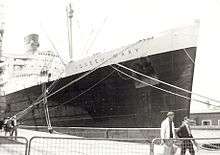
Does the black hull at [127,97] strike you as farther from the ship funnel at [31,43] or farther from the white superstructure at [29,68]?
the ship funnel at [31,43]

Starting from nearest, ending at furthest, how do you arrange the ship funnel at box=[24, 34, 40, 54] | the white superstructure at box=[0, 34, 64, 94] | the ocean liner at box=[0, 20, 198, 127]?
the ocean liner at box=[0, 20, 198, 127] < the white superstructure at box=[0, 34, 64, 94] < the ship funnel at box=[24, 34, 40, 54]

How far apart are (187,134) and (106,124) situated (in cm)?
675

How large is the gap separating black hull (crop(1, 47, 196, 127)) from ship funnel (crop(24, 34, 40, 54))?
10261 millimetres

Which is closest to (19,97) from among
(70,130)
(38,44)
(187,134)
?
(70,130)

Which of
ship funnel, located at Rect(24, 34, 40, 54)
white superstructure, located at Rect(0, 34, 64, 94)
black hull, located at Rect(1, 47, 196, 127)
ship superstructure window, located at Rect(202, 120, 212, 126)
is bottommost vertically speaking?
ship superstructure window, located at Rect(202, 120, 212, 126)

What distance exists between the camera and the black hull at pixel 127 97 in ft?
42.4

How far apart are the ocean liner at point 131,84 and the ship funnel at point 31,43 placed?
9881 millimetres

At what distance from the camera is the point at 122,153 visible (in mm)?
9094

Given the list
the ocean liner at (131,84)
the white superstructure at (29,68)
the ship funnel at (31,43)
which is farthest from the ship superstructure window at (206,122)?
the ocean liner at (131,84)

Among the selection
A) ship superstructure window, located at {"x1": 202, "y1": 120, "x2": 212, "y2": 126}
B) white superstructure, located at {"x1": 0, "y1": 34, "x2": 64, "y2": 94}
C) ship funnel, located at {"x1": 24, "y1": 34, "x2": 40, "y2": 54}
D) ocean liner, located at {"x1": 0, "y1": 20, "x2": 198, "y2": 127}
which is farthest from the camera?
ship superstructure window, located at {"x1": 202, "y1": 120, "x2": 212, "y2": 126}

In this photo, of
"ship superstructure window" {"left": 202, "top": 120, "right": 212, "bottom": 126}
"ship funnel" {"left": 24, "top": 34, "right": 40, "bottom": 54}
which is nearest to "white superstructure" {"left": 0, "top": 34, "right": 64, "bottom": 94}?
"ship funnel" {"left": 24, "top": 34, "right": 40, "bottom": 54}

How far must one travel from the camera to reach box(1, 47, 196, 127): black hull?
12922 mm

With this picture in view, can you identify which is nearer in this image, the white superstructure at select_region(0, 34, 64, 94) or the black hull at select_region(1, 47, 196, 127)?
the black hull at select_region(1, 47, 196, 127)

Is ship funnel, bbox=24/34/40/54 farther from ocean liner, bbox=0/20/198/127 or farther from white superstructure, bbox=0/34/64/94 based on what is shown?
ocean liner, bbox=0/20/198/127
